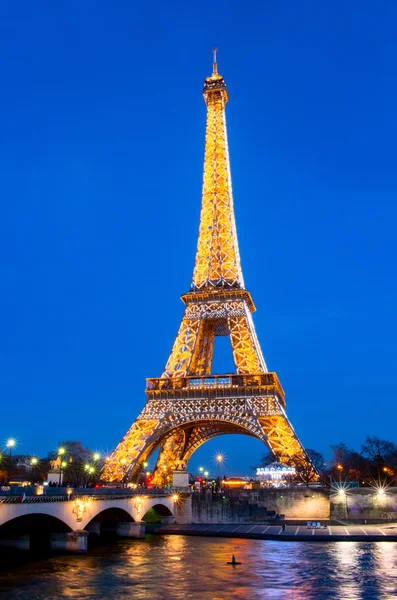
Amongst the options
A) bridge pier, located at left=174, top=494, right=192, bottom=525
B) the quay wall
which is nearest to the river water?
the quay wall

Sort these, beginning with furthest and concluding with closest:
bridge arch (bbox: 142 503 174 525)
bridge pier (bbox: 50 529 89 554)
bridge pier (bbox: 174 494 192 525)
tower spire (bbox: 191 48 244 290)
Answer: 1. tower spire (bbox: 191 48 244 290)
2. bridge pier (bbox: 174 494 192 525)
3. bridge arch (bbox: 142 503 174 525)
4. bridge pier (bbox: 50 529 89 554)

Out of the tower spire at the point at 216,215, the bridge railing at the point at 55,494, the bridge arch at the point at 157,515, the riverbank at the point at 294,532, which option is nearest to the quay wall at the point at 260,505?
the riverbank at the point at 294,532

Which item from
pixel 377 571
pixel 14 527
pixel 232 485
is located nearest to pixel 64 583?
pixel 14 527

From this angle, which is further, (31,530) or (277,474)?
(277,474)

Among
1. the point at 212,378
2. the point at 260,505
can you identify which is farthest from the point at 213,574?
the point at 212,378

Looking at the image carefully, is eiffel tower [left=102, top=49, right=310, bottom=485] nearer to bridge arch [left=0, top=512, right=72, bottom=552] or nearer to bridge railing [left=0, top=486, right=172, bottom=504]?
bridge railing [left=0, top=486, right=172, bottom=504]

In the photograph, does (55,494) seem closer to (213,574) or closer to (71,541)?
(71,541)

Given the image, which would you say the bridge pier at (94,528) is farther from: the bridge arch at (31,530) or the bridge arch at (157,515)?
the bridge arch at (157,515)
